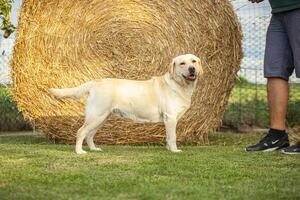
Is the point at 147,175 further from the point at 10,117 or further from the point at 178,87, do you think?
the point at 10,117

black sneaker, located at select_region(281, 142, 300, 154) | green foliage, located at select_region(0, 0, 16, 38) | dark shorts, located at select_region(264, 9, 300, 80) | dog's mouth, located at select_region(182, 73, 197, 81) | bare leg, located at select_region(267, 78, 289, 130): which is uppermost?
green foliage, located at select_region(0, 0, 16, 38)

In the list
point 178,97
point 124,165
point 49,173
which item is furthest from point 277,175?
point 178,97

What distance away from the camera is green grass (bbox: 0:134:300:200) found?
109 inches

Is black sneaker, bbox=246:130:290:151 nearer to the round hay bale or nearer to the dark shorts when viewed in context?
the dark shorts

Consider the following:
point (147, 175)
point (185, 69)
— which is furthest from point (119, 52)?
point (147, 175)

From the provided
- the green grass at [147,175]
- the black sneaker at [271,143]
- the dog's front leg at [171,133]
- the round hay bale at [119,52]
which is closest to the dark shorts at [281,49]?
the black sneaker at [271,143]

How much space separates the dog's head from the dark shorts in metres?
0.55

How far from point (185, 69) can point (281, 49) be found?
2.47 feet

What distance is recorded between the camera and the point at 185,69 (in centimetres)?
492

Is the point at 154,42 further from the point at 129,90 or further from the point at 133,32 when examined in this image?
the point at 129,90

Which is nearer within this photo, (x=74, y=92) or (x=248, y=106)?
(x=74, y=92)

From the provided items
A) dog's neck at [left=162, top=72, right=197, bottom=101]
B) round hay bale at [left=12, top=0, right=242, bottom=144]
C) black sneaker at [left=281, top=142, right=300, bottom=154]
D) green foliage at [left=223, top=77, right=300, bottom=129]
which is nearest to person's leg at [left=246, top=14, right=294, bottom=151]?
black sneaker at [left=281, top=142, right=300, bottom=154]

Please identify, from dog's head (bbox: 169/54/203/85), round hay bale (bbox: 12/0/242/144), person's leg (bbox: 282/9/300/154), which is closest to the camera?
person's leg (bbox: 282/9/300/154)

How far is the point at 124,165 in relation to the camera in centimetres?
368
